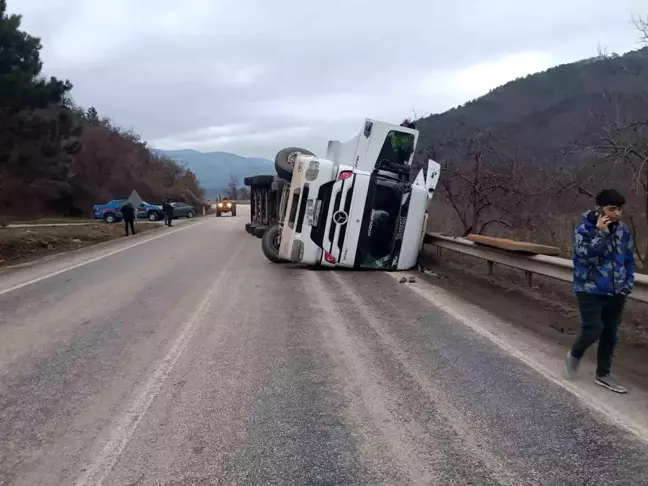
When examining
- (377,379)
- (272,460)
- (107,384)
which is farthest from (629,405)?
(107,384)

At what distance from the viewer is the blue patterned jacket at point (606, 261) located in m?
4.83

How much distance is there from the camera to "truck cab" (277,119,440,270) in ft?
38.3

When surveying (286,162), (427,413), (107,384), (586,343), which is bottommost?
(107,384)

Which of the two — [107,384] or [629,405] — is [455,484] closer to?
[629,405]

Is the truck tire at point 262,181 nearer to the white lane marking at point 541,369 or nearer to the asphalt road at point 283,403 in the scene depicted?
the white lane marking at point 541,369

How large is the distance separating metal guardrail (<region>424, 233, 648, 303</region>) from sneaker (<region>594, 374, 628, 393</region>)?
5.52ft

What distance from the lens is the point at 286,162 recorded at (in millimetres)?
17250

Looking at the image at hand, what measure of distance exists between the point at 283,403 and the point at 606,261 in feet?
9.33

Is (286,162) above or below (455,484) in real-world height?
above

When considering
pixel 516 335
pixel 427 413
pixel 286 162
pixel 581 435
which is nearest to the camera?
pixel 581 435

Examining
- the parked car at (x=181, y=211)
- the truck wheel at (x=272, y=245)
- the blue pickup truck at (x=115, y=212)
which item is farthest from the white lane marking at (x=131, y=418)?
the parked car at (x=181, y=211)

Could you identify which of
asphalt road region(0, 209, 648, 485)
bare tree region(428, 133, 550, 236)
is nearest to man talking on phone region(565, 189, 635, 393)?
asphalt road region(0, 209, 648, 485)

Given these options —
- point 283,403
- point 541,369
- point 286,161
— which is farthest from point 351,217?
point 283,403

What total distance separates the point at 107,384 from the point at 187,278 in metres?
6.40
